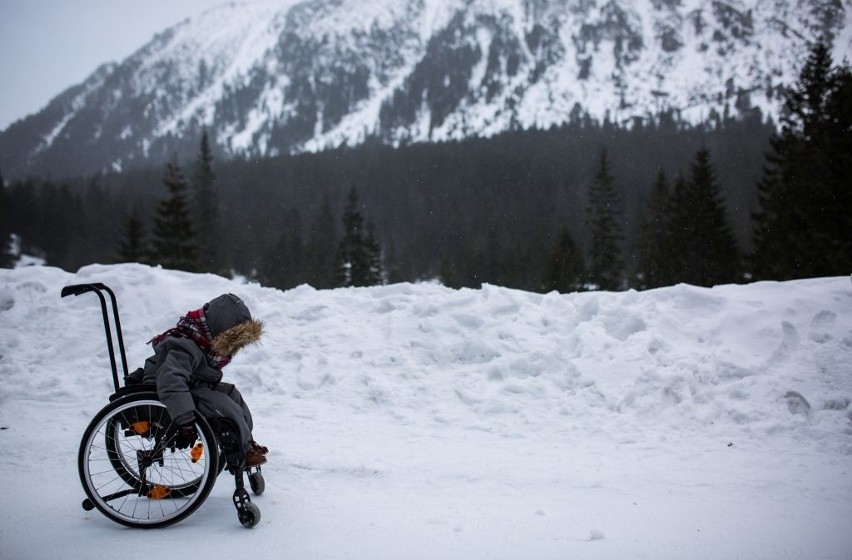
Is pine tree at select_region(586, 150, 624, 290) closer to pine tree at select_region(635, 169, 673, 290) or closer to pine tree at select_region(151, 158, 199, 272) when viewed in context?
pine tree at select_region(635, 169, 673, 290)

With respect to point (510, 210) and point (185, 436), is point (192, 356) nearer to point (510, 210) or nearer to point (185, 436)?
point (185, 436)

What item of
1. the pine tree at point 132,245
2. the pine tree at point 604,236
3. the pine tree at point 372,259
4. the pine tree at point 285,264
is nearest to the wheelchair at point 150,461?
the pine tree at point 132,245

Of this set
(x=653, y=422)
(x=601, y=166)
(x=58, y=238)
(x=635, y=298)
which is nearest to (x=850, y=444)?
(x=653, y=422)

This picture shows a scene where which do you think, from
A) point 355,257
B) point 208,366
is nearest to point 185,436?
point 208,366

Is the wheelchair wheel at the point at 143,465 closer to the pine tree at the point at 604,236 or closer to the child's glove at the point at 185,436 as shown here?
the child's glove at the point at 185,436

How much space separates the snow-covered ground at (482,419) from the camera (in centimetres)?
356

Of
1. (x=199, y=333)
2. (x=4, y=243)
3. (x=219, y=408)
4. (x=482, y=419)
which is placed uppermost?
(x=4, y=243)

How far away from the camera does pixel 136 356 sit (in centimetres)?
796

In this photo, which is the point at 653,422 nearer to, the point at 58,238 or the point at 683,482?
the point at 683,482

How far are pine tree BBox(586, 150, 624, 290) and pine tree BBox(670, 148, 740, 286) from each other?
5.43 meters

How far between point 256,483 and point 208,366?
3.30ft

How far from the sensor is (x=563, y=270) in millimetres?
43312

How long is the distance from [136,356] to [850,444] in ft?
29.2

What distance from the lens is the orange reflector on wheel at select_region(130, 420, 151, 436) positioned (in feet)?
12.0
